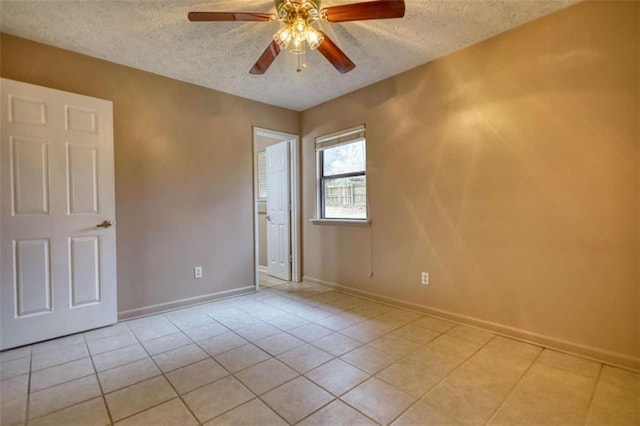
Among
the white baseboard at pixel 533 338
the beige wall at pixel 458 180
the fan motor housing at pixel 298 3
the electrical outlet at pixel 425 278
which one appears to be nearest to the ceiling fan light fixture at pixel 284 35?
the fan motor housing at pixel 298 3

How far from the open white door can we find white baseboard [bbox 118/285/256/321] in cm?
83

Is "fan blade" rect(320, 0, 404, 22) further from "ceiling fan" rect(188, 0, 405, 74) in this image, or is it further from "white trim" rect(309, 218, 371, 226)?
"white trim" rect(309, 218, 371, 226)

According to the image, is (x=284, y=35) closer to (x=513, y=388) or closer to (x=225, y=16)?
(x=225, y=16)

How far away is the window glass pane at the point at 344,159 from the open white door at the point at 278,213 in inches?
26.2

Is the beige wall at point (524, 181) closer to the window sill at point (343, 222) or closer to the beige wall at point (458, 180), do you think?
the beige wall at point (458, 180)

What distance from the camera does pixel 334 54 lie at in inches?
87.6

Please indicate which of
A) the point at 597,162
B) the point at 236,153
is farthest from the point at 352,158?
the point at 597,162

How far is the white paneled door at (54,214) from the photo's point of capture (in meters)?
2.36

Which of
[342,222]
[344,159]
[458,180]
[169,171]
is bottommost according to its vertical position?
[342,222]

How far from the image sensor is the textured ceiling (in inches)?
84.4

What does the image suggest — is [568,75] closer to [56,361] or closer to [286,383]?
[286,383]

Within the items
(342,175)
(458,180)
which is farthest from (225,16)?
(342,175)

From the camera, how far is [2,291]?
2.33 meters

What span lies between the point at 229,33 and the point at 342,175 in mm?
2051
